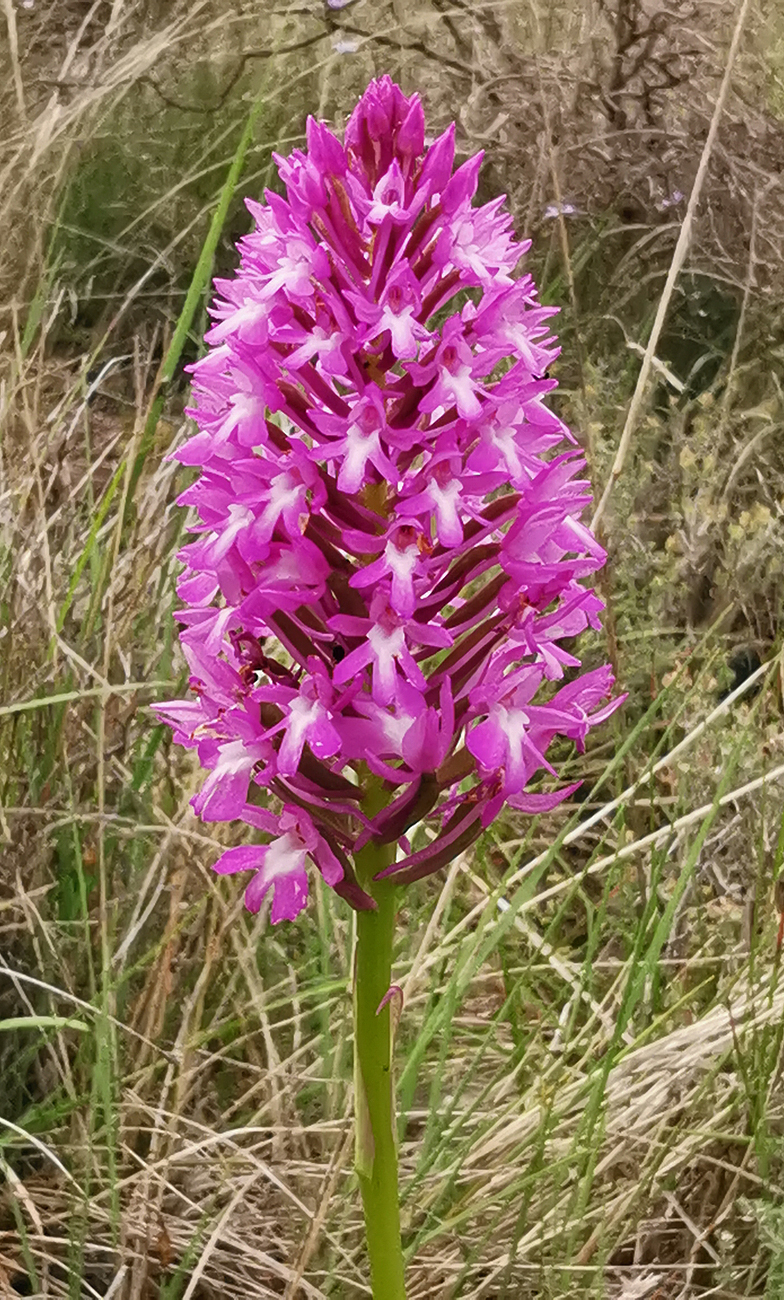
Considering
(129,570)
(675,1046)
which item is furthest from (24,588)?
(675,1046)

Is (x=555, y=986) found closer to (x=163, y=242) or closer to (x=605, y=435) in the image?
(x=605, y=435)

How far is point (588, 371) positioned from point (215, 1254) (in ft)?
5.20

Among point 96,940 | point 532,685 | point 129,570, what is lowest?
point 96,940

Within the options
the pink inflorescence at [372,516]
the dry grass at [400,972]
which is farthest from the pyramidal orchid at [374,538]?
the dry grass at [400,972]

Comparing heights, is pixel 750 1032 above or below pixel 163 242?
below

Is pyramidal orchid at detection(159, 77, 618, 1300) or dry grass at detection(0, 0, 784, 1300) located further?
dry grass at detection(0, 0, 784, 1300)

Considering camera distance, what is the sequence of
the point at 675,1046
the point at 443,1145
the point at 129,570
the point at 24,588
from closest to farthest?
the point at 443,1145 → the point at 675,1046 → the point at 24,588 → the point at 129,570

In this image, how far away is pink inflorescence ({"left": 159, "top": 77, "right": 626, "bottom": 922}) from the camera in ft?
3.04

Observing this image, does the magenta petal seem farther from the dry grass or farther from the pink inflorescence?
the dry grass

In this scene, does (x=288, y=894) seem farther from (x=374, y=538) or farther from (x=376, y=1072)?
(x=374, y=538)

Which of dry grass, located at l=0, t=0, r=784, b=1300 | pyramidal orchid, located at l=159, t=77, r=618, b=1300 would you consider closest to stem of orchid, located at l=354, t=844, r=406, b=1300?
pyramidal orchid, located at l=159, t=77, r=618, b=1300

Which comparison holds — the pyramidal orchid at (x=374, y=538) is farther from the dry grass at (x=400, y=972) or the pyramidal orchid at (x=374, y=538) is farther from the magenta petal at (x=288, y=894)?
the dry grass at (x=400, y=972)

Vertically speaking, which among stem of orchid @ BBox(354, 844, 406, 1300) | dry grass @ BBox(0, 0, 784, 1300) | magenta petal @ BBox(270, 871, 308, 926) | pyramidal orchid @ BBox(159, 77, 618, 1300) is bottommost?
dry grass @ BBox(0, 0, 784, 1300)

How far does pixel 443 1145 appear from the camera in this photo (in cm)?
144
